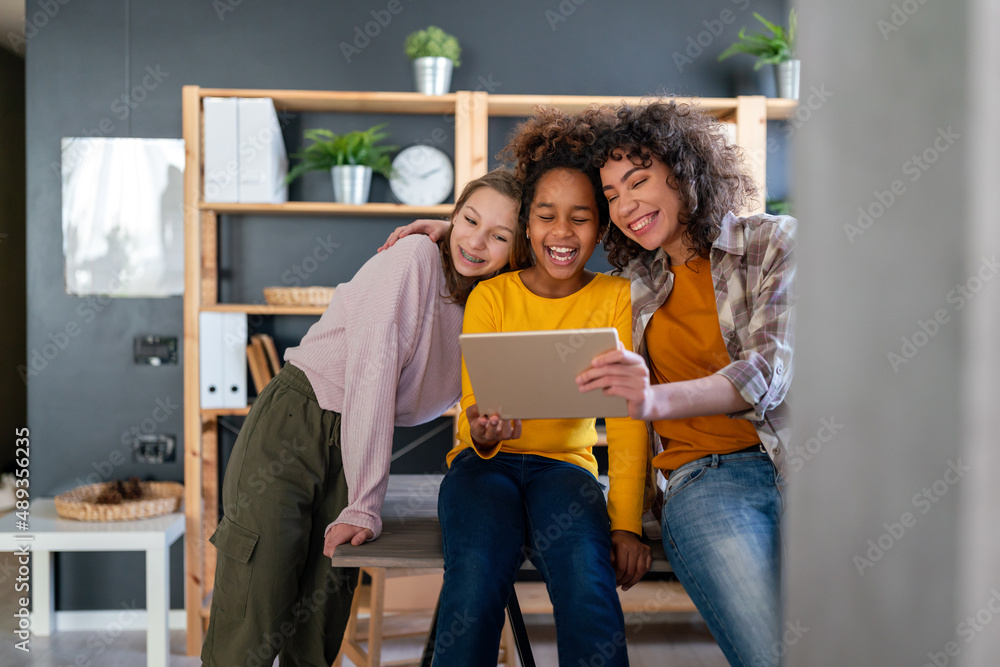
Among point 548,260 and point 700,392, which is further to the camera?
point 548,260

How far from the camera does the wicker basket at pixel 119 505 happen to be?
8.30ft

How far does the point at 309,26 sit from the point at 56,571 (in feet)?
7.85

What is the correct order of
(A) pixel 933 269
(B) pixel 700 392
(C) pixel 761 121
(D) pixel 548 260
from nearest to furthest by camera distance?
(A) pixel 933 269 < (B) pixel 700 392 < (D) pixel 548 260 < (C) pixel 761 121

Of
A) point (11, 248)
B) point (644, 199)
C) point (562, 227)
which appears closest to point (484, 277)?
point (562, 227)

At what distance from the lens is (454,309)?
161 centimetres

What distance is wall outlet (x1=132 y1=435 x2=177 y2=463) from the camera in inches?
116

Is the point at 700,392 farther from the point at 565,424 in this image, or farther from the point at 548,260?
the point at 548,260

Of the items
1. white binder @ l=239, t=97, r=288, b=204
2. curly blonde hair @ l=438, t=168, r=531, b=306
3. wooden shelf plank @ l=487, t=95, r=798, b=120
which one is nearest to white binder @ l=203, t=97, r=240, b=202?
white binder @ l=239, t=97, r=288, b=204

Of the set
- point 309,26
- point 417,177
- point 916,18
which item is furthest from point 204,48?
point 916,18

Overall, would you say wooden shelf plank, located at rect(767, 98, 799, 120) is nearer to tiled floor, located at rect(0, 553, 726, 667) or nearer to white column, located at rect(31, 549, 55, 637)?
tiled floor, located at rect(0, 553, 726, 667)

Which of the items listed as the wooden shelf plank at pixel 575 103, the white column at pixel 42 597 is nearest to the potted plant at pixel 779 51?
the wooden shelf plank at pixel 575 103

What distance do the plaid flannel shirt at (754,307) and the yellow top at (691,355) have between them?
27 mm

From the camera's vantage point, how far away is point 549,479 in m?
1.36

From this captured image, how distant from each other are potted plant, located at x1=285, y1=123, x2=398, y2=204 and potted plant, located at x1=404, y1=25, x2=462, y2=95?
26 cm
